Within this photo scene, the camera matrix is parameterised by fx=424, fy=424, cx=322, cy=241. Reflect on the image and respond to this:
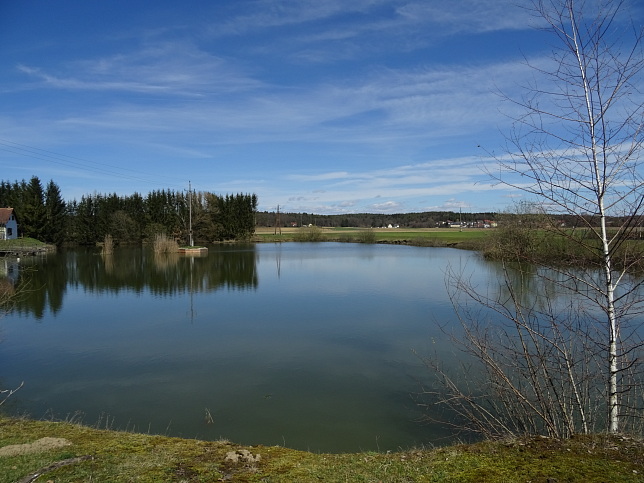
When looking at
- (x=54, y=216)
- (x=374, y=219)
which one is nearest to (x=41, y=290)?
(x=54, y=216)

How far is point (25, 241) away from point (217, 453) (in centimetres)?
4034

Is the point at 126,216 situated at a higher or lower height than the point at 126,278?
higher

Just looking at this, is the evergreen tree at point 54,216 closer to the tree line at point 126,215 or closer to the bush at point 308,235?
the tree line at point 126,215

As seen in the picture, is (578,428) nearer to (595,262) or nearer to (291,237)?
(595,262)

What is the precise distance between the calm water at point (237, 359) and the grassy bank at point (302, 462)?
1.32 metres

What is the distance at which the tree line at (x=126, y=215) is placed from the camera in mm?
40125

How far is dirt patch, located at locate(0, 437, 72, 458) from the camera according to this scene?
3730 mm

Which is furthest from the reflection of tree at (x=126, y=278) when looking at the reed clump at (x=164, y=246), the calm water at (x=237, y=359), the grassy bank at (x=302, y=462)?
the grassy bank at (x=302, y=462)

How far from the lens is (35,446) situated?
12.8 feet

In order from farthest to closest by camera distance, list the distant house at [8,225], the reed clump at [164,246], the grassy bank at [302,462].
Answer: the distant house at [8,225] → the reed clump at [164,246] → the grassy bank at [302,462]

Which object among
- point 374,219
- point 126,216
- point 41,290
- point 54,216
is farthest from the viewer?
point 374,219

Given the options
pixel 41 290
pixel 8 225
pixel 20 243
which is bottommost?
pixel 41 290

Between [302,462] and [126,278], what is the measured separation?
1942cm

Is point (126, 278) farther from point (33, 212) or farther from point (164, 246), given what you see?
point (33, 212)
